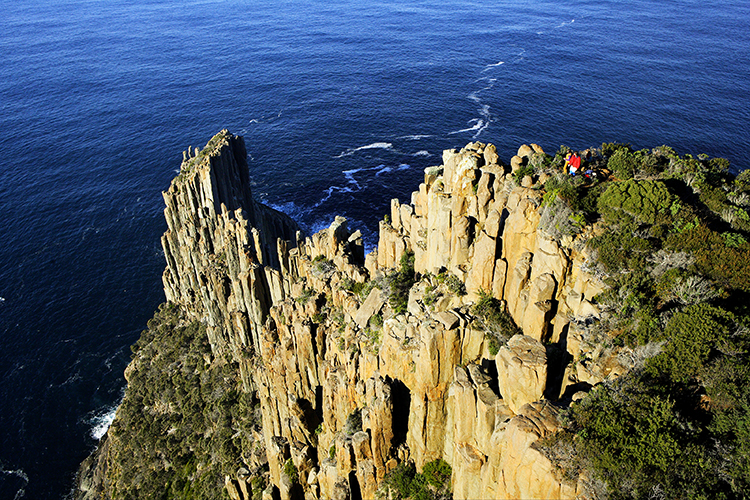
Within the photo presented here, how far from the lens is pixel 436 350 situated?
43000 millimetres

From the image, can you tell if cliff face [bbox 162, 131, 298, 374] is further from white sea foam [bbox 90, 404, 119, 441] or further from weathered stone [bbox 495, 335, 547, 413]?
Answer: weathered stone [bbox 495, 335, 547, 413]

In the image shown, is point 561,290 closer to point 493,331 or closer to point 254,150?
point 493,331

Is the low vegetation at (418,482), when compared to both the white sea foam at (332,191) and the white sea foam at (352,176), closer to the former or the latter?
the white sea foam at (332,191)

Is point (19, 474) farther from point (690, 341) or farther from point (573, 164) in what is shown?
point (690, 341)

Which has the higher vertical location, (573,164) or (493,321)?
(573,164)

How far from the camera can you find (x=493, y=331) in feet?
138

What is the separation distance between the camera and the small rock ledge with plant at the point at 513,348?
1170 inches

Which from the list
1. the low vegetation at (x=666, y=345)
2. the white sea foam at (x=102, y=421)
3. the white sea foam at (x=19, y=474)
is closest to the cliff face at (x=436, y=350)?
the low vegetation at (x=666, y=345)

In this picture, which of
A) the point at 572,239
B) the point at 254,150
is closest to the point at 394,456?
the point at 572,239

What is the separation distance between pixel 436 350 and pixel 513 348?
8214 mm

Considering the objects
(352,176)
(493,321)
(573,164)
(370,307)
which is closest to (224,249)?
(370,307)

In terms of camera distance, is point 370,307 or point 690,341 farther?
point 370,307

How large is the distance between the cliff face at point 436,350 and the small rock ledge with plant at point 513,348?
0.61 ft

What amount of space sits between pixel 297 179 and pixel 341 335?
3884 inches
